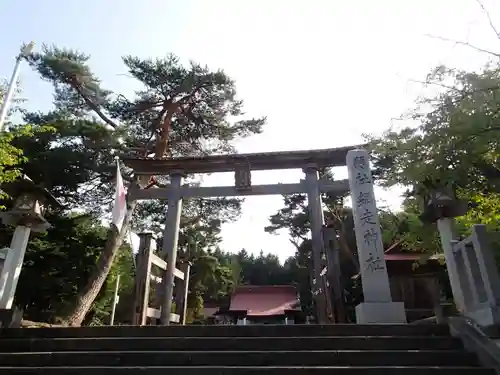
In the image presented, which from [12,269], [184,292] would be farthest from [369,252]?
[12,269]

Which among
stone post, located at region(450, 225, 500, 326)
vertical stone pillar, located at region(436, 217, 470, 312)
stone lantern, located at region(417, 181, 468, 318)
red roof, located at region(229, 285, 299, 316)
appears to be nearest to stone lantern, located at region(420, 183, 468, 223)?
stone lantern, located at region(417, 181, 468, 318)

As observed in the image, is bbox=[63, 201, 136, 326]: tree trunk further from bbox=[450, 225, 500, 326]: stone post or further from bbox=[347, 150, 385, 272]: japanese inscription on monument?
bbox=[450, 225, 500, 326]: stone post

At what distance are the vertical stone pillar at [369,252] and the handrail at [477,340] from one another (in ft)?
3.95

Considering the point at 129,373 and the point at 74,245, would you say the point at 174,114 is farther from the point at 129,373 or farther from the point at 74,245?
the point at 129,373

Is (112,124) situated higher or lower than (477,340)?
higher

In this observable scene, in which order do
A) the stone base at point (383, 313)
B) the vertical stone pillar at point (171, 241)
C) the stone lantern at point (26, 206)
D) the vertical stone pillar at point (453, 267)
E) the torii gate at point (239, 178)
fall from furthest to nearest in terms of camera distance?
the torii gate at point (239, 178)
the vertical stone pillar at point (171, 241)
the stone lantern at point (26, 206)
the stone base at point (383, 313)
the vertical stone pillar at point (453, 267)

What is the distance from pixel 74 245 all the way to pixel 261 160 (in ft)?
36.2

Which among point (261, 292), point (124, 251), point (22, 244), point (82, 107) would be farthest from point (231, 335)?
point (261, 292)

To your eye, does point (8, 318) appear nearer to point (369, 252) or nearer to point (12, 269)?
point (12, 269)

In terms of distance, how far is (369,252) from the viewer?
6602 mm

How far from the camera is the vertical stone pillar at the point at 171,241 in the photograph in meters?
8.27

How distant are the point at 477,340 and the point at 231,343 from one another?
9.42ft

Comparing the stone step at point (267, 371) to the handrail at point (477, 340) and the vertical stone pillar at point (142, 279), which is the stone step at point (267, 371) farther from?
the vertical stone pillar at point (142, 279)

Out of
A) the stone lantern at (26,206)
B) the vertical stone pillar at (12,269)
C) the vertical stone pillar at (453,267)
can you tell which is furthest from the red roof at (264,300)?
the vertical stone pillar at (12,269)
